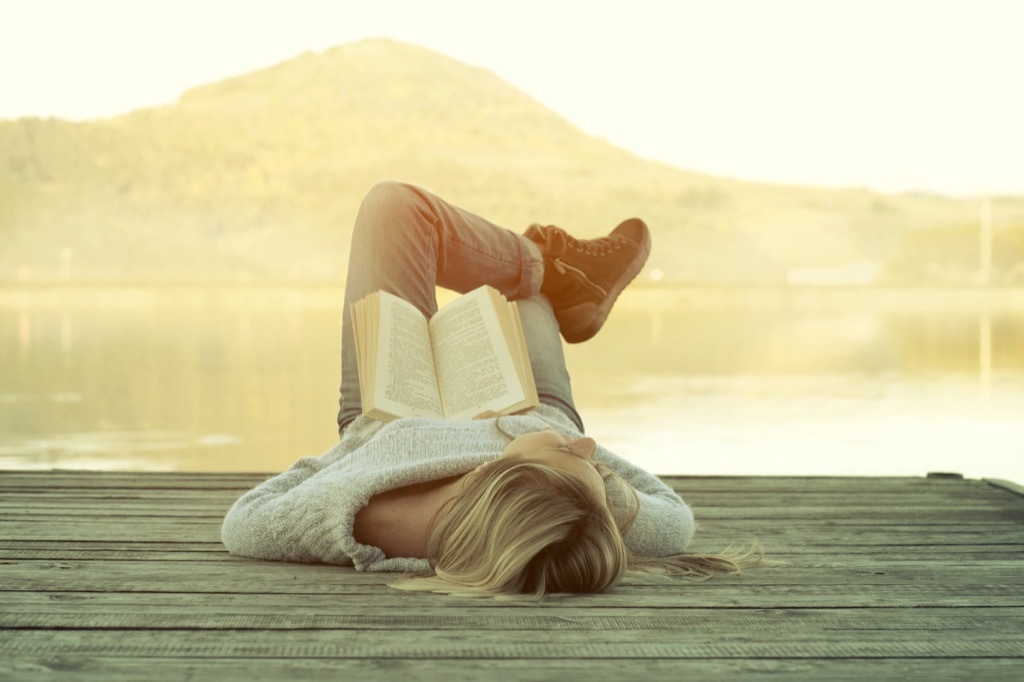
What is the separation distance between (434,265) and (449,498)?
853 mm

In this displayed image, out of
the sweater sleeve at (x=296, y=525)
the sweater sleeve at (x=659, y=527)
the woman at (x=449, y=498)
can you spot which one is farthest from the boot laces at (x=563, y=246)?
the sweater sleeve at (x=296, y=525)

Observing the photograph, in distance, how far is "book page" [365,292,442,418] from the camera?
1956 millimetres

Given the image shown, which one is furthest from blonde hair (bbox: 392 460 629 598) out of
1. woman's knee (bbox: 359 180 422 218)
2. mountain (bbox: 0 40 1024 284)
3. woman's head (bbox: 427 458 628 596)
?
mountain (bbox: 0 40 1024 284)

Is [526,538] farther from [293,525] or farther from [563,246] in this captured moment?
[563,246]

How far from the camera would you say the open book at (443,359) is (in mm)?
1974

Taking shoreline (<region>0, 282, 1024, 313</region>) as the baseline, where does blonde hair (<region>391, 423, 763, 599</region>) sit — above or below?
below

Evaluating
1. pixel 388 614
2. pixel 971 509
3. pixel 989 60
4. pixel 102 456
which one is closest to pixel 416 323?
pixel 388 614

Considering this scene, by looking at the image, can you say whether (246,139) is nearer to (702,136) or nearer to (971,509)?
(702,136)

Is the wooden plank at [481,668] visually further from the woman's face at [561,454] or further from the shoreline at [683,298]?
the shoreline at [683,298]

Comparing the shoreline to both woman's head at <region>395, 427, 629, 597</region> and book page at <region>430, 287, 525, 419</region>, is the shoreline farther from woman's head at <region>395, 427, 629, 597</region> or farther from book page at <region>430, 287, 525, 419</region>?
woman's head at <region>395, 427, 629, 597</region>

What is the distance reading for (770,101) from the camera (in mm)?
69312

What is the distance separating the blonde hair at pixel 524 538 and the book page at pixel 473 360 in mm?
409

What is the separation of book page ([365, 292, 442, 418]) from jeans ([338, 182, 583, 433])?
15cm

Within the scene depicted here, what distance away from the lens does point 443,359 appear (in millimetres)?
2123
